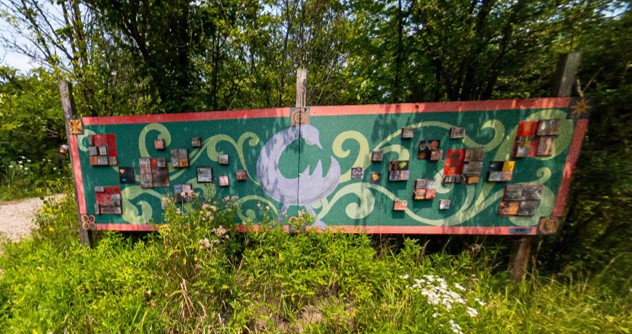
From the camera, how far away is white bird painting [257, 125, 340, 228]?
269 centimetres

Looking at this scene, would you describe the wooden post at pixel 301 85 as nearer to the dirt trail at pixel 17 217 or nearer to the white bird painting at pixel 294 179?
the white bird painting at pixel 294 179

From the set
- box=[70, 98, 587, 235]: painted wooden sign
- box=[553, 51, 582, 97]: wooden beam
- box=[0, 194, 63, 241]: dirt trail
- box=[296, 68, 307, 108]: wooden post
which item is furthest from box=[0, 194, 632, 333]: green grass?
box=[0, 194, 63, 241]: dirt trail

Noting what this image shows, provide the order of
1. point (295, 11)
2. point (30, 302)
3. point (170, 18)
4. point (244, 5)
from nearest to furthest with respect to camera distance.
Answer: point (30, 302) < point (170, 18) < point (244, 5) < point (295, 11)

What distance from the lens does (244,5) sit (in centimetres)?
407

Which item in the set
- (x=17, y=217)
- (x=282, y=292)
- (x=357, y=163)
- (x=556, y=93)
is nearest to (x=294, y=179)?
(x=357, y=163)

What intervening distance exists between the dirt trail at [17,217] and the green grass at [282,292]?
2.14 m

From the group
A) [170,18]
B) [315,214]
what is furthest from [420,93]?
[170,18]

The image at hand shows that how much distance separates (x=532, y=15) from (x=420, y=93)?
1451 mm

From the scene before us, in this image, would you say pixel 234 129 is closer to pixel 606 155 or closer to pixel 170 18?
pixel 170 18

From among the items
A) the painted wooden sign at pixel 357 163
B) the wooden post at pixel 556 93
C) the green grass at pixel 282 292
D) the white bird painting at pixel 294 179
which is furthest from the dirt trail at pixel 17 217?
the wooden post at pixel 556 93

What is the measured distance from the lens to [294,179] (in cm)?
276

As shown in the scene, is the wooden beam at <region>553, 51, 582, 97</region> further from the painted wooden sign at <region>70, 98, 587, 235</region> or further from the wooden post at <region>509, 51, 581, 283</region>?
the painted wooden sign at <region>70, 98, 587, 235</region>

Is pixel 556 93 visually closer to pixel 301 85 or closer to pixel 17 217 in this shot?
pixel 301 85

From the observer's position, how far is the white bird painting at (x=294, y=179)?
2.69 m
